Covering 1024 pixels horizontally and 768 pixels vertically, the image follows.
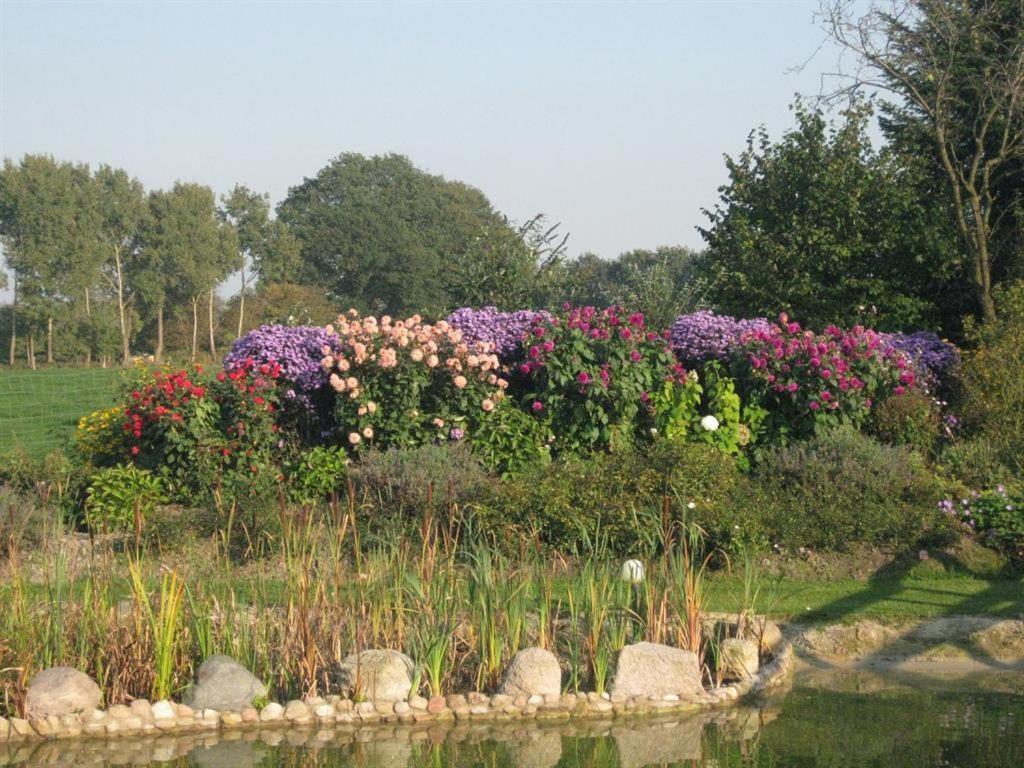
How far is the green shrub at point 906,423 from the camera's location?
12.4 metres

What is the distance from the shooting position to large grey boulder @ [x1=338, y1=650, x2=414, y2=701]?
6.74 m

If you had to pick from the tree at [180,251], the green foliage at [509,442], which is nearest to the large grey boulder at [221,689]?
the green foliage at [509,442]

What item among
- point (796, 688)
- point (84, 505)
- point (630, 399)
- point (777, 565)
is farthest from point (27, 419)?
point (796, 688)

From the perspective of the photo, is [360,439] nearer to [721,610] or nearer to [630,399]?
[630,399]

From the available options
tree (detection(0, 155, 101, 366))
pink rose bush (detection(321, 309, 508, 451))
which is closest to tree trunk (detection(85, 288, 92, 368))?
tree (detection(0, 155, 101, 366))

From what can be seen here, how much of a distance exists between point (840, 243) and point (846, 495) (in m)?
6.62

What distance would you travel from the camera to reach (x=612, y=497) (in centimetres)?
1015

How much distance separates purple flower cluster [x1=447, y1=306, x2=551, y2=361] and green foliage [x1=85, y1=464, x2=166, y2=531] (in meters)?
3.63

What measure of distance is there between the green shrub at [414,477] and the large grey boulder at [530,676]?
3258 millimetres

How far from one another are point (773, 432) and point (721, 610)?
12.8 ft

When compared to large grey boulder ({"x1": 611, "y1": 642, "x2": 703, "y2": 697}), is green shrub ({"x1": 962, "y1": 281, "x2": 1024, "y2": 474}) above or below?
above

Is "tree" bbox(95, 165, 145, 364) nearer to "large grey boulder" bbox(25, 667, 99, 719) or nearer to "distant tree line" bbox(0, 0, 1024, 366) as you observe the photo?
"distant tree line" bbox(0, 0, 1024, 366)

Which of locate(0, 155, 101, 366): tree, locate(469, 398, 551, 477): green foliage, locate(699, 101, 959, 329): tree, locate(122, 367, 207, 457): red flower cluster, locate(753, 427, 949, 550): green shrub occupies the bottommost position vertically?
locate(753, 427, 949, 550): green shrub

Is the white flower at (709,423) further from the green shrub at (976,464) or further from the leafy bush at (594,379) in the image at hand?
the green shrub at (976,464)
